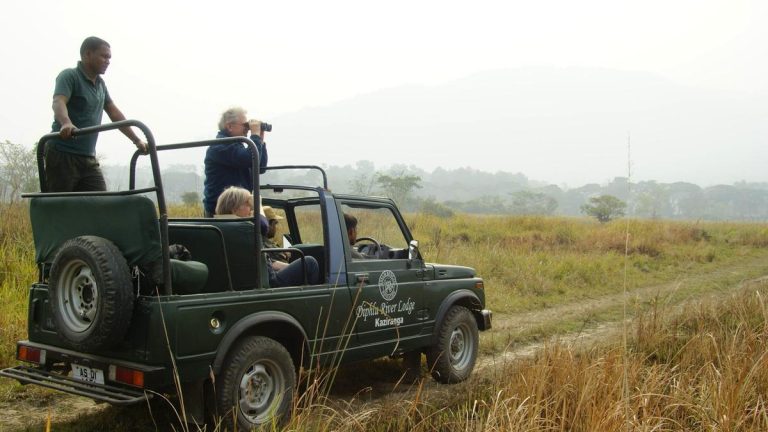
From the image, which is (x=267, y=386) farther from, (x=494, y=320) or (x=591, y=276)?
(x=591, y=276)

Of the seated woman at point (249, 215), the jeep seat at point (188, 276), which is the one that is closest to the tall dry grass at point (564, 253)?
the seated woman at point (249, 215)

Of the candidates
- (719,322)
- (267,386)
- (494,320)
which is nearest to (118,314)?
(267,386)

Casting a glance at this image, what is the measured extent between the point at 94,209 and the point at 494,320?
22.0 ft

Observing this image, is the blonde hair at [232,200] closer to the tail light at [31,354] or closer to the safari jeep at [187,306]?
the safari jeep at [187,306]

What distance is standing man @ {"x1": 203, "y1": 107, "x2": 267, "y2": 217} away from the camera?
5215mm

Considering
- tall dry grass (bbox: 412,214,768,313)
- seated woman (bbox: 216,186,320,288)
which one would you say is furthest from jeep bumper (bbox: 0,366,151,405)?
tall dry grass (bbox: 412,214,768,313)

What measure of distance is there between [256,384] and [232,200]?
4.29 feet

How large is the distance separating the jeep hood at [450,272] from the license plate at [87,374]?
9.67ft

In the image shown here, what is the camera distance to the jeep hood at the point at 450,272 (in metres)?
5.96

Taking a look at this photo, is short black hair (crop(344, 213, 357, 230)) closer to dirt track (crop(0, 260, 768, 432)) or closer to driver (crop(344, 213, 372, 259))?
driver (crop(344, 213, 372, 259))

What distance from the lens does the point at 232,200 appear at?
4.73 m

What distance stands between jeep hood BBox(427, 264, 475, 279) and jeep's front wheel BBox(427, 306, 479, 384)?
29 cm

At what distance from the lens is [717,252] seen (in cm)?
2006

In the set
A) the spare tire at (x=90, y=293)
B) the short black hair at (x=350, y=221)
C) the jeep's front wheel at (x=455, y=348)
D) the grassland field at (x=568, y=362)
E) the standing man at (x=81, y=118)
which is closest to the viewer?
the spare tire at (x=90, y=293)
